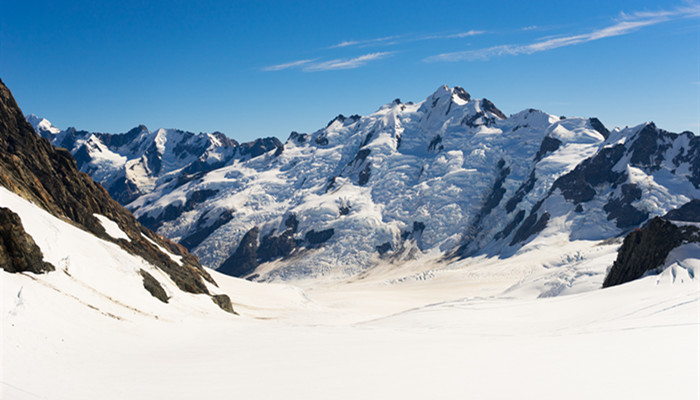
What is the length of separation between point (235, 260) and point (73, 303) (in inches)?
5401

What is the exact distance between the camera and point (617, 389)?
1083 cm

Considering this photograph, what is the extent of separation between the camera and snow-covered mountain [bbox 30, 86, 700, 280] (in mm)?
117375

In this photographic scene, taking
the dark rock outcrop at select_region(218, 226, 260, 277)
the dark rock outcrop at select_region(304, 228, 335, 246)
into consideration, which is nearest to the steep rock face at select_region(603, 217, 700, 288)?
the dark rock outcrop at select_region(304, 228, 335, 246)

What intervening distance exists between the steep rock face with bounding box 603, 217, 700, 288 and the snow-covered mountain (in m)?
78.1

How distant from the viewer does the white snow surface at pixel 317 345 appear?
12195mm

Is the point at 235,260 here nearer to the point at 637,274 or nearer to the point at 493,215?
the point at 493,215

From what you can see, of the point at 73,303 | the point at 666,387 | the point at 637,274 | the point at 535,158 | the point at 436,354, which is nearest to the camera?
the point at 666,387

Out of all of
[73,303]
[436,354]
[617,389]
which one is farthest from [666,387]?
[73,303]

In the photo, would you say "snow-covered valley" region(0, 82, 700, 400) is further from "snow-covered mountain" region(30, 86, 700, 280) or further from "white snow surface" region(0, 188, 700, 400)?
"snow-covered mountain" region(30, 86, 700, 280)

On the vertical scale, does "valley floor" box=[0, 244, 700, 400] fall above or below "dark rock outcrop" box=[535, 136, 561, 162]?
below

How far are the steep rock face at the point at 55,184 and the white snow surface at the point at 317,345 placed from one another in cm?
576

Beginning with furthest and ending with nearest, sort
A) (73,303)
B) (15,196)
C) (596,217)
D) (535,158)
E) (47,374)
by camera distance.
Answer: (535,158), (596,217), (15,196), (73,303), (47,374)

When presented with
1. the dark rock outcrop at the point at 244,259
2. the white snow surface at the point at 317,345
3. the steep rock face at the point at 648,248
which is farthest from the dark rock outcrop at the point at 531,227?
the white snow surface at the point at 317,345

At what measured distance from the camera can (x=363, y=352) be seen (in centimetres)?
1741
